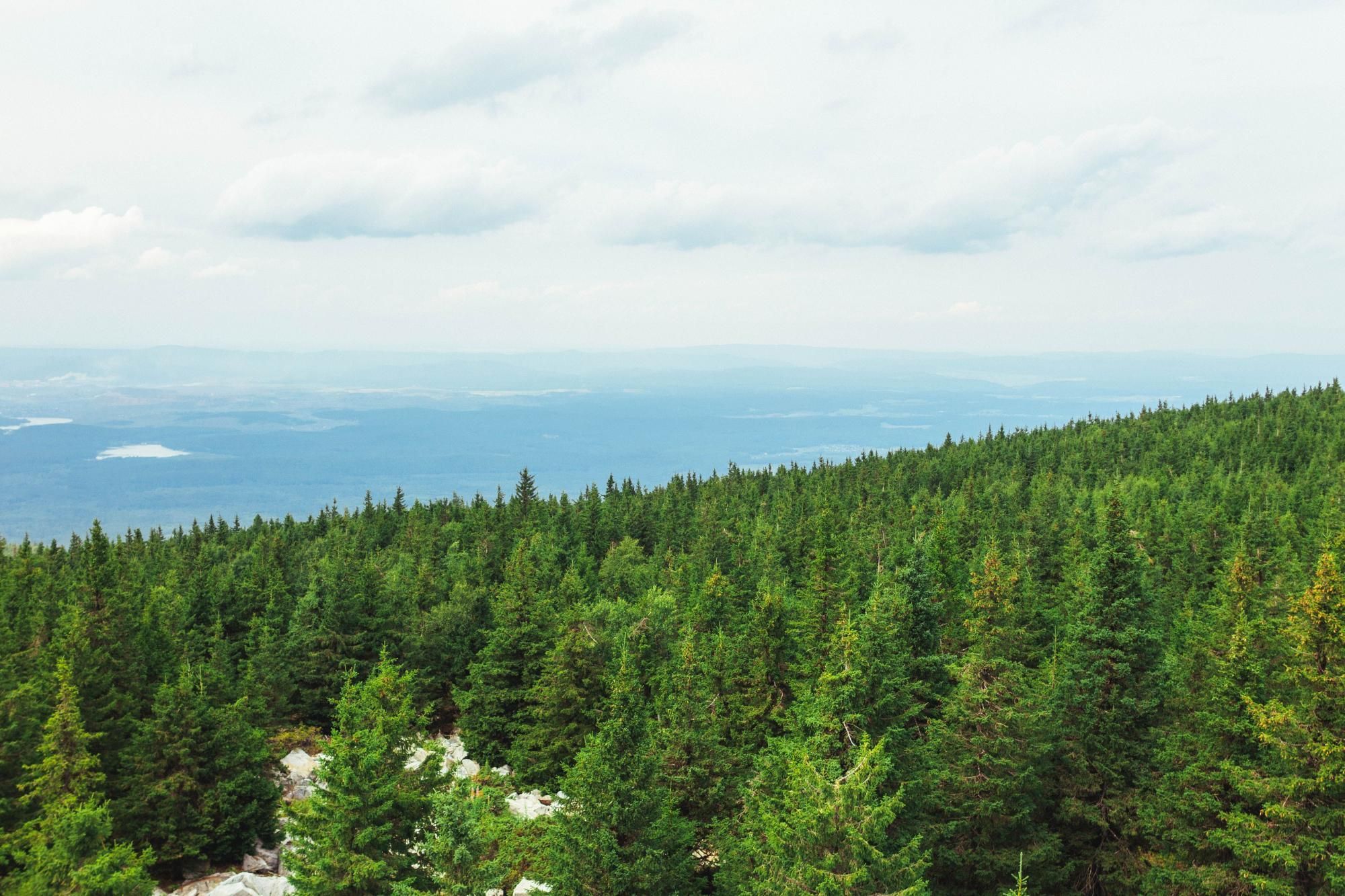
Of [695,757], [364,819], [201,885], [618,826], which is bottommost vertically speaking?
[201,885]

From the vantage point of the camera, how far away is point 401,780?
74.2 ft

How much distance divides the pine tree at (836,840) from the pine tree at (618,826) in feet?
8.36

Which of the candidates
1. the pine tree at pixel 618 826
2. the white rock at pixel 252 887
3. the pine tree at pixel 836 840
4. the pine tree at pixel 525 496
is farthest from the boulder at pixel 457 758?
the pine tree at pixel 525 496

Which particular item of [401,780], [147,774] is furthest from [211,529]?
[401,780]

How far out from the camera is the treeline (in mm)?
20438

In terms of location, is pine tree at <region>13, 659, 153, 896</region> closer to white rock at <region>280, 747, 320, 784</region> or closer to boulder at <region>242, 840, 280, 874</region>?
boulder at <region>242, 840, 280, 874</region>

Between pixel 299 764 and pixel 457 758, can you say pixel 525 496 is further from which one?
pixel 299 764

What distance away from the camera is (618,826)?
2156 cm

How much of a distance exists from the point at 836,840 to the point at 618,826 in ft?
19.9

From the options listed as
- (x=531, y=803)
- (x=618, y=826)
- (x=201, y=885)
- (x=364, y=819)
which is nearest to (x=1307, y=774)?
(x=618, y=826)

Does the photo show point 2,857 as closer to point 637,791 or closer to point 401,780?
point 401,780

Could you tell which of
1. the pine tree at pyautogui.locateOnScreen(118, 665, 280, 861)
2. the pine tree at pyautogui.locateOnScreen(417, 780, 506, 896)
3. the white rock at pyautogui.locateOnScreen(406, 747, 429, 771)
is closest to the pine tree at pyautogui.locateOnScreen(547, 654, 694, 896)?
the pine tree at pyautogui.locateOnScreen(417, 780, 506, 896)

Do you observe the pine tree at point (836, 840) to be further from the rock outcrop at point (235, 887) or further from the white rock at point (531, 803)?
the white rock at point (531, 803)

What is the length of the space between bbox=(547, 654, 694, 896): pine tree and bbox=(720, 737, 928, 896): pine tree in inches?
100
